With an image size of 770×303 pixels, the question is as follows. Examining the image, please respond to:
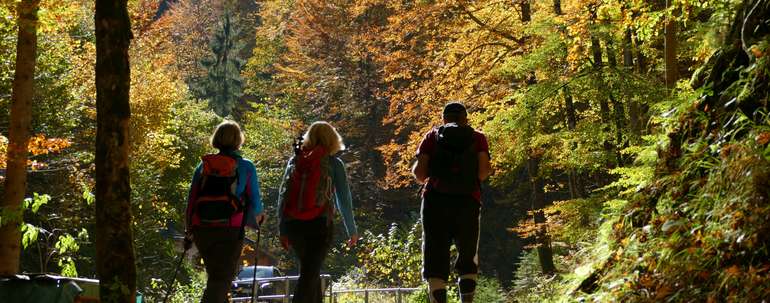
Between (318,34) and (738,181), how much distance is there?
131ft

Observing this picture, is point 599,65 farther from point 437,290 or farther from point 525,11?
point 437,290

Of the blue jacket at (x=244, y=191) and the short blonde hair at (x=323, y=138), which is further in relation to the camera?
the short blonde hair at (x=323, y=138)

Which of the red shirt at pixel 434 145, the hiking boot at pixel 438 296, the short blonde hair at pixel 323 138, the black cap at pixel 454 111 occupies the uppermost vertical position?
the black cap at pixel 454 111

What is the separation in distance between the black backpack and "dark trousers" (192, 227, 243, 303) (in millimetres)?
1548

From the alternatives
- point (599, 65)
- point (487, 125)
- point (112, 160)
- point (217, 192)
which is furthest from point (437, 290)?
point (487, 125)

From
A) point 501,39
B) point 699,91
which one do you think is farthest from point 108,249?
point 501,39

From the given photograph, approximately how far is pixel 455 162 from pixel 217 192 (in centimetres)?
175

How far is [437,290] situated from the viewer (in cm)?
688

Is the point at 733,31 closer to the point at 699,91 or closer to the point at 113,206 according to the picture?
the point at 699,91

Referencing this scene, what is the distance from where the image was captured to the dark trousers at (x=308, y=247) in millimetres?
7477

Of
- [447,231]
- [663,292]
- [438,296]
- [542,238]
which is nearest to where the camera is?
[663,292]

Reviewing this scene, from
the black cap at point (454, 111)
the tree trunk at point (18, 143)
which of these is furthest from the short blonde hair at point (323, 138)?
the tree trunk at point (18, 143)

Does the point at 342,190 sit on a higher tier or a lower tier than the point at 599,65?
lower

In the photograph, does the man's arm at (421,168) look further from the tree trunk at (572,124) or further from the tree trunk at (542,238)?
the tree trunk at (542,238)
